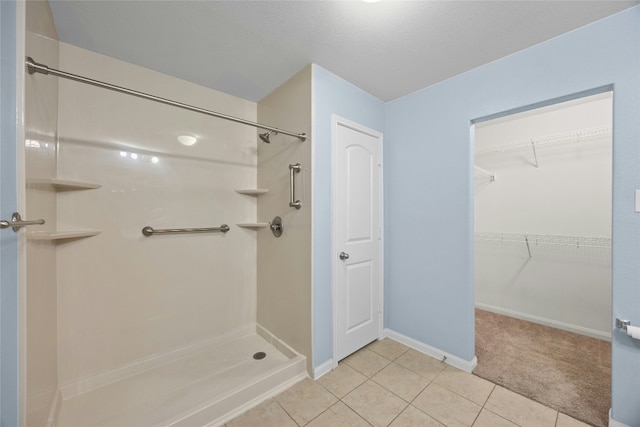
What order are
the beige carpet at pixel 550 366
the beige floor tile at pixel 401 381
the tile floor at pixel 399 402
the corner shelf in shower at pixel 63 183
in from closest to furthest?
the corner shelf in shower at pixel 63 183, the tile floor at pixel 399 402, the beige carpet at pixel 550 366, the beige floor tile at pixel 401 381

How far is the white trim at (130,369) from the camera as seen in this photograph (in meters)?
1.62

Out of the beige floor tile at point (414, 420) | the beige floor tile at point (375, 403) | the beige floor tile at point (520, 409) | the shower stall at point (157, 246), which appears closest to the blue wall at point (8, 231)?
the shower stall at point (157, 246)

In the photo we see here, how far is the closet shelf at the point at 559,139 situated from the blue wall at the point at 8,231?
3.87m

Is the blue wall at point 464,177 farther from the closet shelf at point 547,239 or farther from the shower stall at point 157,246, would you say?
the closet shelf at point 547,239

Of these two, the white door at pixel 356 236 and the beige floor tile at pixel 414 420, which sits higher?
the white door at pixel 356 236

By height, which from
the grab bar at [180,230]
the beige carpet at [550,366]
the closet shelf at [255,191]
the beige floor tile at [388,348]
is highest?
the closet shelf at [255,191]

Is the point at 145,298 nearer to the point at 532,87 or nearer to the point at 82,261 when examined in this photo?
the point at 82,261

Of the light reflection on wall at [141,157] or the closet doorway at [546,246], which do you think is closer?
the light reflection on wall at [141,157]

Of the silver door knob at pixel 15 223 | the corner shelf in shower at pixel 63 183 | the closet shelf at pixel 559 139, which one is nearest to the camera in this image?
the silver door knob at pixel 15 223

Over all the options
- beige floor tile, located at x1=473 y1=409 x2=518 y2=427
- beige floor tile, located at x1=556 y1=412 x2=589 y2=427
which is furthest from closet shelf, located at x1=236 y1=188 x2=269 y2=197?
beige floor tile, located at x1=556 y1=412 x2=589 y2=427

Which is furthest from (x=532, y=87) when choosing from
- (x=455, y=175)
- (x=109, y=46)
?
(x=109, y=46)

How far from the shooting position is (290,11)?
1.36 metres

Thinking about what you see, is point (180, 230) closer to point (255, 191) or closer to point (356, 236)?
point (255, 191)

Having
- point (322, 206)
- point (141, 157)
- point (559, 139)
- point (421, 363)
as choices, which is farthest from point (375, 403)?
point (559, 139)
